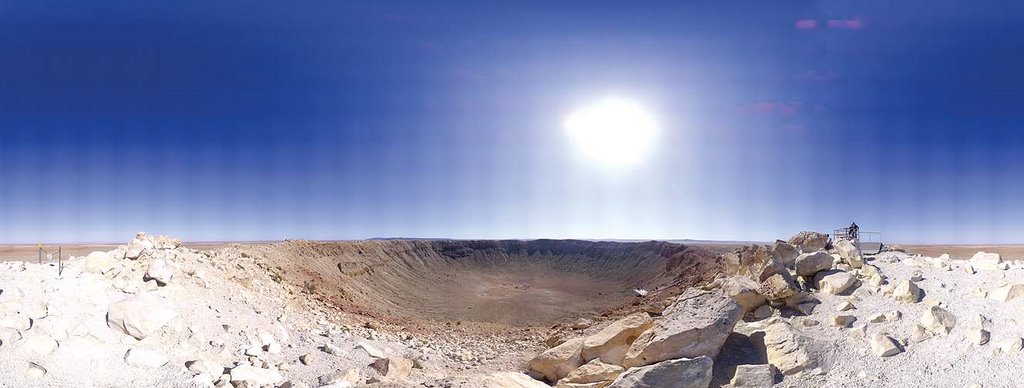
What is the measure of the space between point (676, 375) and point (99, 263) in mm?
17610

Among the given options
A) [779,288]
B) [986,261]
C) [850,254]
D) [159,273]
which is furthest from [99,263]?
[986,261]

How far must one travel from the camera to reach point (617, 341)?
1388 centimetres

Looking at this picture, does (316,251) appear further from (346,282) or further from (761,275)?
(761,275)

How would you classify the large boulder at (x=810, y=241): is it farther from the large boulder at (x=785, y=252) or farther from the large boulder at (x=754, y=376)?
the large boulder at (x=754, y=376)

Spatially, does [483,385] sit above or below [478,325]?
above

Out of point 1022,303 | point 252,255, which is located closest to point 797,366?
point 1022,303

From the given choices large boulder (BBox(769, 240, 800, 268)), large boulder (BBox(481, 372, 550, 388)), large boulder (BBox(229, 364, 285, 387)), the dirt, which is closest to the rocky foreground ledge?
large boulder (BBox(481, 372, 550, 388))

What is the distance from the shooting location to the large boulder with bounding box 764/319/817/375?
11289 mm

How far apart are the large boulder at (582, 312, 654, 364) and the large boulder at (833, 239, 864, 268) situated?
6753mm

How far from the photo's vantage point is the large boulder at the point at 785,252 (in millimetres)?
17953

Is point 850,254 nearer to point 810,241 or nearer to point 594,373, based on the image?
point 810,241

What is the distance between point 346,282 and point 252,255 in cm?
1448

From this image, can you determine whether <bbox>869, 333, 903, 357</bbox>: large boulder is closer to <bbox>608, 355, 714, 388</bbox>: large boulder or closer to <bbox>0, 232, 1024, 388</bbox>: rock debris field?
<bbox>0, 232, 1024, 388</bbox>: rock debris field

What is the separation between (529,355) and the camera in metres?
22.1
